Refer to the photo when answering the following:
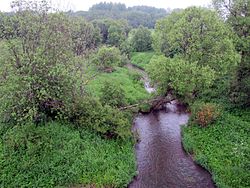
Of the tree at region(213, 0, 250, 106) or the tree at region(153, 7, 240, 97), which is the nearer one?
the tree at region(213, 0, 250, 106)

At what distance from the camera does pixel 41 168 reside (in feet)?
68.2

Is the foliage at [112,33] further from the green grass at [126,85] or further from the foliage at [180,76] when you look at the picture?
the foliage at [180,76]

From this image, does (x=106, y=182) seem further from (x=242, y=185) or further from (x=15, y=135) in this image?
(x=242, y=185)

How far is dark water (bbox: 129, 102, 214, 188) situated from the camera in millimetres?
22328

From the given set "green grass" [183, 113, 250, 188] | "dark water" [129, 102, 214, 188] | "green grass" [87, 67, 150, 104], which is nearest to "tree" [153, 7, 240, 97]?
"green grass" [183, 113, 250, 188]

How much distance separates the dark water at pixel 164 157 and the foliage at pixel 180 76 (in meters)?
4.01

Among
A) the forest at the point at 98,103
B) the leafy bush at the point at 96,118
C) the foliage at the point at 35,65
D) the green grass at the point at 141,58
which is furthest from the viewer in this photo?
the green grass at the point at 141,58

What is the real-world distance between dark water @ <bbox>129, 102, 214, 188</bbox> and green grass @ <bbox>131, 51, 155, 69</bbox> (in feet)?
101

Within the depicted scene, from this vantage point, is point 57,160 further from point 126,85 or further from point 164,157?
point 126,85

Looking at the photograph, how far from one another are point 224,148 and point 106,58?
32.1 meters

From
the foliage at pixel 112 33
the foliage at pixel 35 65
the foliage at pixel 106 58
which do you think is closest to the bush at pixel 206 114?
the foliage at pixel 35 65

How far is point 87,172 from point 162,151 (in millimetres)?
8808

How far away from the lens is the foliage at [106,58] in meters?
50.4

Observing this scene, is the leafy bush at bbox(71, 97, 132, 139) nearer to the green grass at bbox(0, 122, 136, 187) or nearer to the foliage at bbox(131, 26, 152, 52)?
the green grass at bbox(0, 122, 136, 187)
